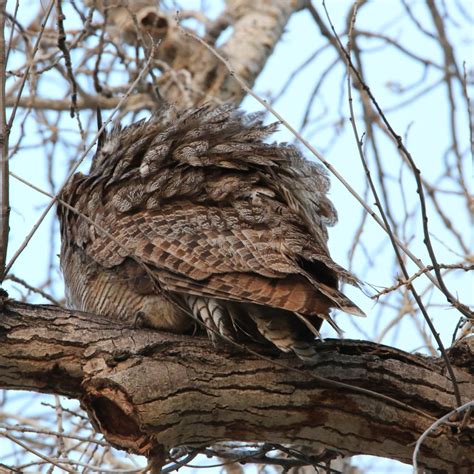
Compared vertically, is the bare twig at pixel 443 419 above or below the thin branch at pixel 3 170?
below

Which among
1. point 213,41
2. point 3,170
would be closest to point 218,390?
point 3,170

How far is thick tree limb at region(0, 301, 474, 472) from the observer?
3152 millimetres

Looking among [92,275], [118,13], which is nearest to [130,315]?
[92,275]

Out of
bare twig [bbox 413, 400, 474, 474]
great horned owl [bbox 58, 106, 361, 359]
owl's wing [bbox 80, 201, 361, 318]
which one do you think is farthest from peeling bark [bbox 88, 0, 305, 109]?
bare twig [bbox 413, 400, 474, 474]

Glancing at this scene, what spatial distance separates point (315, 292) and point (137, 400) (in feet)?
2.50

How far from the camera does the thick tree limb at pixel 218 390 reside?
10.3 ft

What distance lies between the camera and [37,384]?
10.7 ft

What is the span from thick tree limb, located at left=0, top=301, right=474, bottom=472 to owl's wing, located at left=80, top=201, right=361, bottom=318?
0.29 m

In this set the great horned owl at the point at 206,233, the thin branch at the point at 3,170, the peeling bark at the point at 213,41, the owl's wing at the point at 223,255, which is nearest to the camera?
the thin branch at the point at 3,170

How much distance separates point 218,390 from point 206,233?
70 centimetres

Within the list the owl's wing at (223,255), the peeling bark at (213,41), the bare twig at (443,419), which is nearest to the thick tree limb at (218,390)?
the bare twig at (443,419)

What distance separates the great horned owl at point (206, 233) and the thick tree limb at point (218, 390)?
0.16 meters

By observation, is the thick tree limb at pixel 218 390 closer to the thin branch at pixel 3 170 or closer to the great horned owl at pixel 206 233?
the great horned owl at pixel 206 233

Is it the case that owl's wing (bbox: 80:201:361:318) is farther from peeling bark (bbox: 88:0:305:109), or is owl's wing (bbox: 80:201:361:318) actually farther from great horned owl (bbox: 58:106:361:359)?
peeling bark (bbox: 88:0:305:109)
